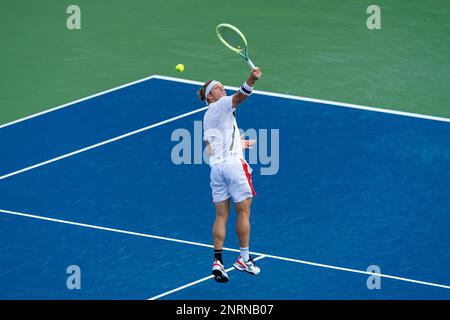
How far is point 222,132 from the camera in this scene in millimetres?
13945

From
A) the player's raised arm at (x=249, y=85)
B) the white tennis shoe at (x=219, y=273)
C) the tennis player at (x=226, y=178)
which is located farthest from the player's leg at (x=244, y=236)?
the player's raised arm at (x=249, y=85)

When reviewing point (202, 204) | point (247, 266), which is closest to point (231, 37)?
point (202, 204)

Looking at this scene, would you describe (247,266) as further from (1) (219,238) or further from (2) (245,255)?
(1) (219,238)

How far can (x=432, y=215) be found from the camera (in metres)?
15.4

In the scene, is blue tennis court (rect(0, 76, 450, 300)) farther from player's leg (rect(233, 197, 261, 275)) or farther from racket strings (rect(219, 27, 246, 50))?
racket strings (rect(219, 27, 246, 50))

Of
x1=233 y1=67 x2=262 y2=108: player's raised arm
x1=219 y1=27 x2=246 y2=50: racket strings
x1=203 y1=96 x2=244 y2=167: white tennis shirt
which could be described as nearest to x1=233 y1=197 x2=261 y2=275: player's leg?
x1=203 y1=96 x2=244 y2=167: white tennis shirt

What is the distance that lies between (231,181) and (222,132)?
607 millimetres

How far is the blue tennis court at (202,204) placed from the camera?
14.0m

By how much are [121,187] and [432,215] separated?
4335 mm

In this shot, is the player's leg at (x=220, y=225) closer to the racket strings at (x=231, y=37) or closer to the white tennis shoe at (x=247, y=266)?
the white tennis shoe at (x=247, y=266)

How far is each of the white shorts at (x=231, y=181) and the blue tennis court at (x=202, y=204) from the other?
100 centimetres

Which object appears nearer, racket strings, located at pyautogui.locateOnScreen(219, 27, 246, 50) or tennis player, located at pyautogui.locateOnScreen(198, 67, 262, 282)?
tennis player, located at pyautogui.locateOnScreen(198, 67, 262, 282)

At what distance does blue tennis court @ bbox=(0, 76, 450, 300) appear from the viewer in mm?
14016

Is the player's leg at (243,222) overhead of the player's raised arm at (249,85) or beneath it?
beneath
